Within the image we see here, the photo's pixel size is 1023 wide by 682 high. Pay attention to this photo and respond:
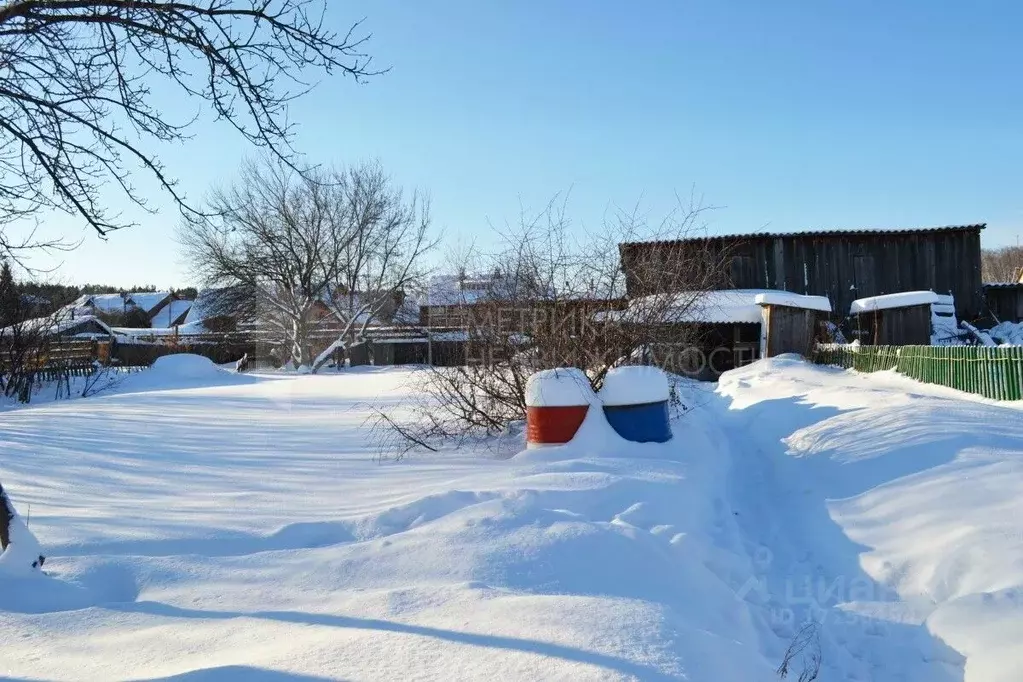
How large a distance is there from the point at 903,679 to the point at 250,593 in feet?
11.3

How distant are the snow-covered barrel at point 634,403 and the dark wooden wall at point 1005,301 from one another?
2283 cm

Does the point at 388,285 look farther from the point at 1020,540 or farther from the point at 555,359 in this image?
the point at 1020,540

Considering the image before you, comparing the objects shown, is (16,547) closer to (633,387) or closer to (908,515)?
(633,387)

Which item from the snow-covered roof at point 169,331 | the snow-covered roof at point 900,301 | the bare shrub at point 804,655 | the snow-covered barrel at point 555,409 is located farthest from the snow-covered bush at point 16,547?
the snow-covered roof at point 169,331

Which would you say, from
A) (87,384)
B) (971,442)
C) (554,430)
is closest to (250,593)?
(554,430)

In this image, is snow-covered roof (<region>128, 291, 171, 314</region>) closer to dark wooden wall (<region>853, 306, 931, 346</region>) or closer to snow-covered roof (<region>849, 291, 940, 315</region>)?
snow-covered roof (<region>849, 291, 940, 315</region>)

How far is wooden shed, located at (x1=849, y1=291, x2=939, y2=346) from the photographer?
63.9ft

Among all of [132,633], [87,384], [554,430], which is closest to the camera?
[132,633]

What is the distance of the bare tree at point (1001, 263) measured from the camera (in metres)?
67.9

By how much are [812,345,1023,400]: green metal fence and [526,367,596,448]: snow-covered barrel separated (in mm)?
7278

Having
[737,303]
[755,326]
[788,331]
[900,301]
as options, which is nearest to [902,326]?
[900,301]

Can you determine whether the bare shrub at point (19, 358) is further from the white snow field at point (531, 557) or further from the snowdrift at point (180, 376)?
the white snow field at point (531, 557)

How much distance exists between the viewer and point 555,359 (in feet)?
29.3

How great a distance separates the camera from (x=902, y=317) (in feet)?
65.4
